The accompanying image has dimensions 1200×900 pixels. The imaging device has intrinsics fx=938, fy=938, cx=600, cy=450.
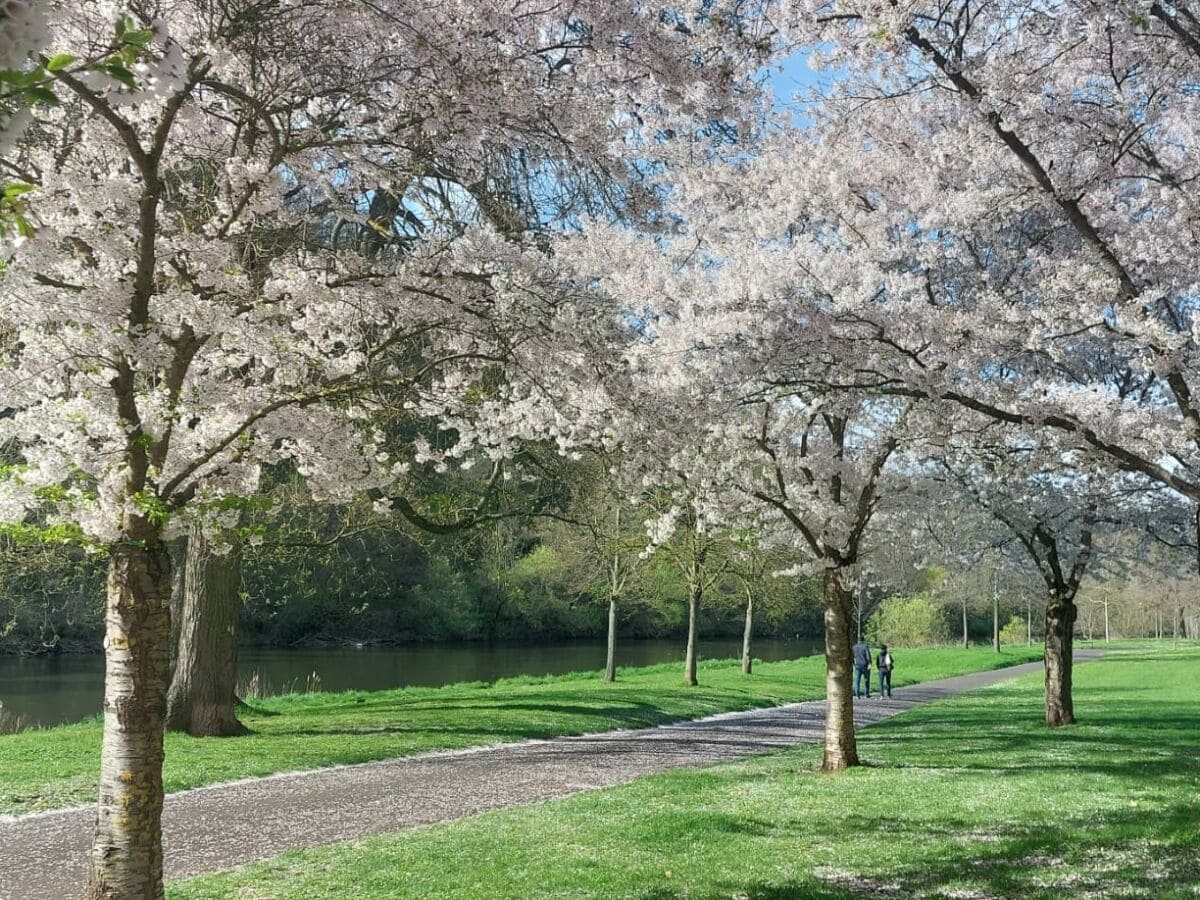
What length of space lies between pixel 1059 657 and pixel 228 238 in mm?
13293

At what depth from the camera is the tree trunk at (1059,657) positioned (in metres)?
13.8

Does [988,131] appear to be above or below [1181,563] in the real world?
above

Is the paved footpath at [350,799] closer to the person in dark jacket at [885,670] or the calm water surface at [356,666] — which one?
the person in dark jacket at [885,670]

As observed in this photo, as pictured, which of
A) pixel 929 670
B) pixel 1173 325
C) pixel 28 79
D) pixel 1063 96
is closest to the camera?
pixel 28 79

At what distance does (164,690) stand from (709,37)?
437 centimetres

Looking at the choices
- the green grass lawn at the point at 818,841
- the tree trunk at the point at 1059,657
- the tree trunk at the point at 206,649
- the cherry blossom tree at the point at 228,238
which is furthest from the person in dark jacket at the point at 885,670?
the cherry blossom tree at the point at 228,238

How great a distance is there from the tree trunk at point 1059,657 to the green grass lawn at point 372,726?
643 cm

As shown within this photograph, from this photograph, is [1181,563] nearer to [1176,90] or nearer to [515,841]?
[1176,90]

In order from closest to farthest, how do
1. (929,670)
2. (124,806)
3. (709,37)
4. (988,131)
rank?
(124,806) < (709,37) < (988,131) < (929,670)

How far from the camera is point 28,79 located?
1677 mm

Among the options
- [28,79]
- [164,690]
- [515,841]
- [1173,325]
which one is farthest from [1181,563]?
[28,79]

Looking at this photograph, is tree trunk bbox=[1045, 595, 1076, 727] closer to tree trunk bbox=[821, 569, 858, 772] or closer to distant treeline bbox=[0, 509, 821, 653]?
tree trunk bbox=[821, 569, 858, 772]

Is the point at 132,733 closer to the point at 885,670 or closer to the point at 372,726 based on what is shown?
the point at 372,726

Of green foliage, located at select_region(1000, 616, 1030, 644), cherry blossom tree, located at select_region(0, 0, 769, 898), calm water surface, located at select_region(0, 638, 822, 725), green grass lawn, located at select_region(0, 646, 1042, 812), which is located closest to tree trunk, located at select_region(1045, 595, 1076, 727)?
green grass lawn, located at select_region(0, 646, 1042, 812)
